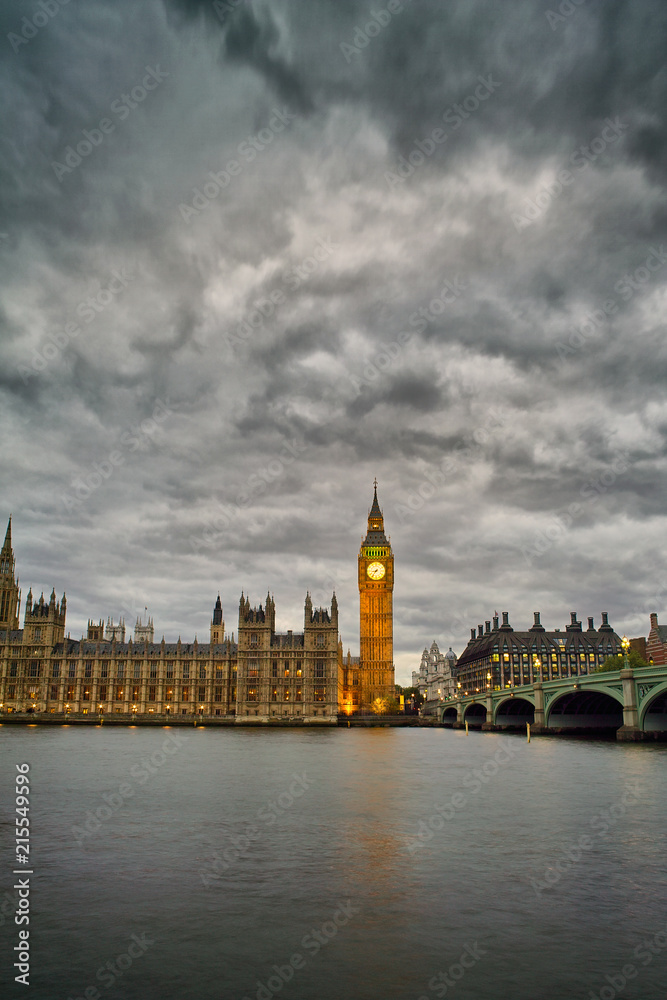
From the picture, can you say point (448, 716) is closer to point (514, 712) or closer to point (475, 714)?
point (475, 714)

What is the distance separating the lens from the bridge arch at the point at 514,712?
13800cm

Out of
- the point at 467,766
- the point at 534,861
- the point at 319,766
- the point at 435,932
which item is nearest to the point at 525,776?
the point at 467,766

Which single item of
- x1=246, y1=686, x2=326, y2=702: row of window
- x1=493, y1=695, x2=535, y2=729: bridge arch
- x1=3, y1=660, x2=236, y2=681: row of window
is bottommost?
x1=493, y1=695, x2=535, y2=729: bridge arch

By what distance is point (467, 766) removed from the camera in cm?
5978

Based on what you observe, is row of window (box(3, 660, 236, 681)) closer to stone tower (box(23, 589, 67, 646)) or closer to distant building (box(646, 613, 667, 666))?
stone tower (box(23, 589, 67, 646))

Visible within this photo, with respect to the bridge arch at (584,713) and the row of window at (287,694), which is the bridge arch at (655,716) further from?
the row of window at (287,694)

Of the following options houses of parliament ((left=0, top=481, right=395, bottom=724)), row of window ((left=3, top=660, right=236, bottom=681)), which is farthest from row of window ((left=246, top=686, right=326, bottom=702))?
row of window ((left=3, top=660, right=236, bottom=681))

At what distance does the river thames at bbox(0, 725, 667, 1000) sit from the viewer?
1452 cm

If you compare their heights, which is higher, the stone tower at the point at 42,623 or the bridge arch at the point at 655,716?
the stone tower at the point at 42,623

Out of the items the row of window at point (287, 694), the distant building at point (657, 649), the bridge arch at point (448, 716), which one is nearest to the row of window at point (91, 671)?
the row of window at point (287, 694)

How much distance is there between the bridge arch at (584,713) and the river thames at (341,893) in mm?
73650

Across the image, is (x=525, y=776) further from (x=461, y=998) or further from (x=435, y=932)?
(x=461, y=998)

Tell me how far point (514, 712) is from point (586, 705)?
32857 mm

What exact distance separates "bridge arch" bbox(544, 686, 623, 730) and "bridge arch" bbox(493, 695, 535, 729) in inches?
783
